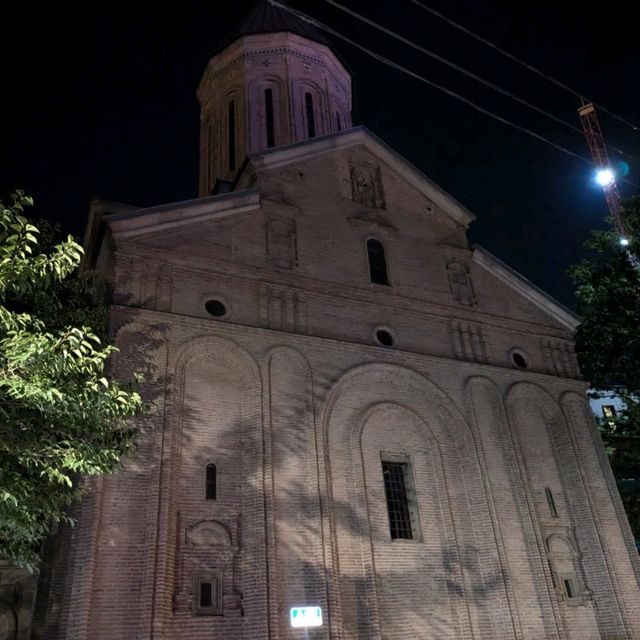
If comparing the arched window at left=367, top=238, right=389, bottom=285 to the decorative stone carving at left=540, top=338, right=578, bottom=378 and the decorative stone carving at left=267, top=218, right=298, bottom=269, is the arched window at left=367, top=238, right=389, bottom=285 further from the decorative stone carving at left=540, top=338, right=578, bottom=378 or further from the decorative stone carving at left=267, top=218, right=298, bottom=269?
the decorative stone carving at left=540, top=338, right=578, bottom=378

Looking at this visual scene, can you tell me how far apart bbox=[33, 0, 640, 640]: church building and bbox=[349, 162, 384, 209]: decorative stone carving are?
2.6 inches

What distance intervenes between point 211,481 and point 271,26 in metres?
19.3

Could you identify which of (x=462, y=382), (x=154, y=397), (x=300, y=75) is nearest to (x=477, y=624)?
(x=462, y=382)

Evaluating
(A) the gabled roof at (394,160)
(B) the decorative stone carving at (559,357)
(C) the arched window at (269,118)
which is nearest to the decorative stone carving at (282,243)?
(A) the gabled roof at (394,160)

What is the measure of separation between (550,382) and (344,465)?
7.20m

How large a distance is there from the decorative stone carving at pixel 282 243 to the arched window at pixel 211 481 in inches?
209

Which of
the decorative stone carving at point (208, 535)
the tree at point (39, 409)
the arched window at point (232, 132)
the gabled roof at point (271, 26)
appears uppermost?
the gabled roof at point (271, 26)

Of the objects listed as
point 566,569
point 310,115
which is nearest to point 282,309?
point 566,569

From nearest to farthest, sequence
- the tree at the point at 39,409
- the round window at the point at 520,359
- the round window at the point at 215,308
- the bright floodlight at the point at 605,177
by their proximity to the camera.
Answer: the tree at the point at 39,409 → the round window at the point at 215,308 → the round window at the point at 520,359 → the bright floodlight at the point at 605,177

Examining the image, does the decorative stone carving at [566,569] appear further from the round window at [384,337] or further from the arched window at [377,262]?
the arched window at [377,262]

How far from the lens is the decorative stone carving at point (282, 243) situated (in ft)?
50.6

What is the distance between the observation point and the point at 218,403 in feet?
42.3

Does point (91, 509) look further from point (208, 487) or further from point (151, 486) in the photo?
point (208, 487)

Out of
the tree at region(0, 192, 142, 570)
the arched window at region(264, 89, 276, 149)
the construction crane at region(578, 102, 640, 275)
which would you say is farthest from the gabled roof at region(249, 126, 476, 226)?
the construction crane at region(578, 102, 640, 275)
